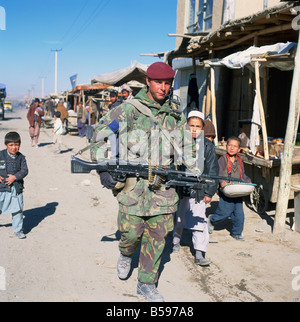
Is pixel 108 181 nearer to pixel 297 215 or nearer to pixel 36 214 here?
pixel 36 214

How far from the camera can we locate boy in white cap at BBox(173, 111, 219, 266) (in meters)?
3.89

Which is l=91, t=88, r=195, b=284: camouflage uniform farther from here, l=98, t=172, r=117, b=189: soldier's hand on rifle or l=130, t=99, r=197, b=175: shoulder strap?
l=98, t=172, r=117, b=189: soldier's hand on rifle

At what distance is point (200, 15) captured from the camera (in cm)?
1280

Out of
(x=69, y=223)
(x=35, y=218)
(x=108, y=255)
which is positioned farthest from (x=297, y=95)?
(x=35, y=218)

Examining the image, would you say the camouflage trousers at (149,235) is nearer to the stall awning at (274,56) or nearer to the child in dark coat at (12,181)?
the child in dark coat at (12,181)

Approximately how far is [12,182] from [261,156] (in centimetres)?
393

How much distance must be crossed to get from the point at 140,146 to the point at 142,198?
46 cm

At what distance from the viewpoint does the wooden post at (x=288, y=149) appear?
471cm

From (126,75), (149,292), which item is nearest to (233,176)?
(149,292)

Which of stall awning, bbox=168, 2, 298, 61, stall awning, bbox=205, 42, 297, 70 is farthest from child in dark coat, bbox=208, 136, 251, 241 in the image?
stall awning, bbox=168, 2, 298, 61

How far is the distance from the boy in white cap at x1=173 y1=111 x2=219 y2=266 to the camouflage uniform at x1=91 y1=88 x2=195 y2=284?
0.79 m

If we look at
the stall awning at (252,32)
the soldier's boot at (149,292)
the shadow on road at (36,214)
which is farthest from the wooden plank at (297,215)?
the shadow on road at (36,214)
